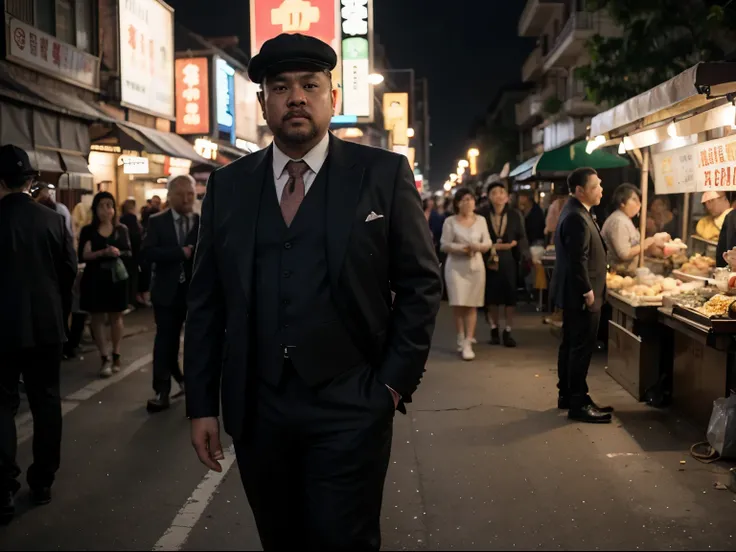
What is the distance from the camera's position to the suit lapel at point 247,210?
2844 millimetres

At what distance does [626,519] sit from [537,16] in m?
37.8

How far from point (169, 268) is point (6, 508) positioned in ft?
9.66

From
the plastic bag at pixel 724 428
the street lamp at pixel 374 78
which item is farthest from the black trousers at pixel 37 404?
the street lamp at pixel 374 78

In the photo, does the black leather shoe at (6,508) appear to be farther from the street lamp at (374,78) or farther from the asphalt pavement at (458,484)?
the street lamp at (374,78)

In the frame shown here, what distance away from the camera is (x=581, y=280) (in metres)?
6.96

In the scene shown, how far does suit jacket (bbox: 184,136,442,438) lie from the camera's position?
2.83m

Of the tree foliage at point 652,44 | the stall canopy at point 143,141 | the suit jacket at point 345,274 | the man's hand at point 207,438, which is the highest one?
the tree foliage at point 652,44

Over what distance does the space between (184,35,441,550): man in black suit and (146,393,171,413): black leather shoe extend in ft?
15.9

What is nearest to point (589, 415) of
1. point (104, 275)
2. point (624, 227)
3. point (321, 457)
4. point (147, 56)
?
point (624, 227)

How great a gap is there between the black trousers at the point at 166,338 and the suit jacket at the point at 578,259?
136 inches

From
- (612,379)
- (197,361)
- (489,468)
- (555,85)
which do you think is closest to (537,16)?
(555,85)

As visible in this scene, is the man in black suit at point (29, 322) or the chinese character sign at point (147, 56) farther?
the chinese character sign at point (147, 56)

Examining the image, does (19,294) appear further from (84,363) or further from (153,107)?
(153,107)

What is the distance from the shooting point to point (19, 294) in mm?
5238
